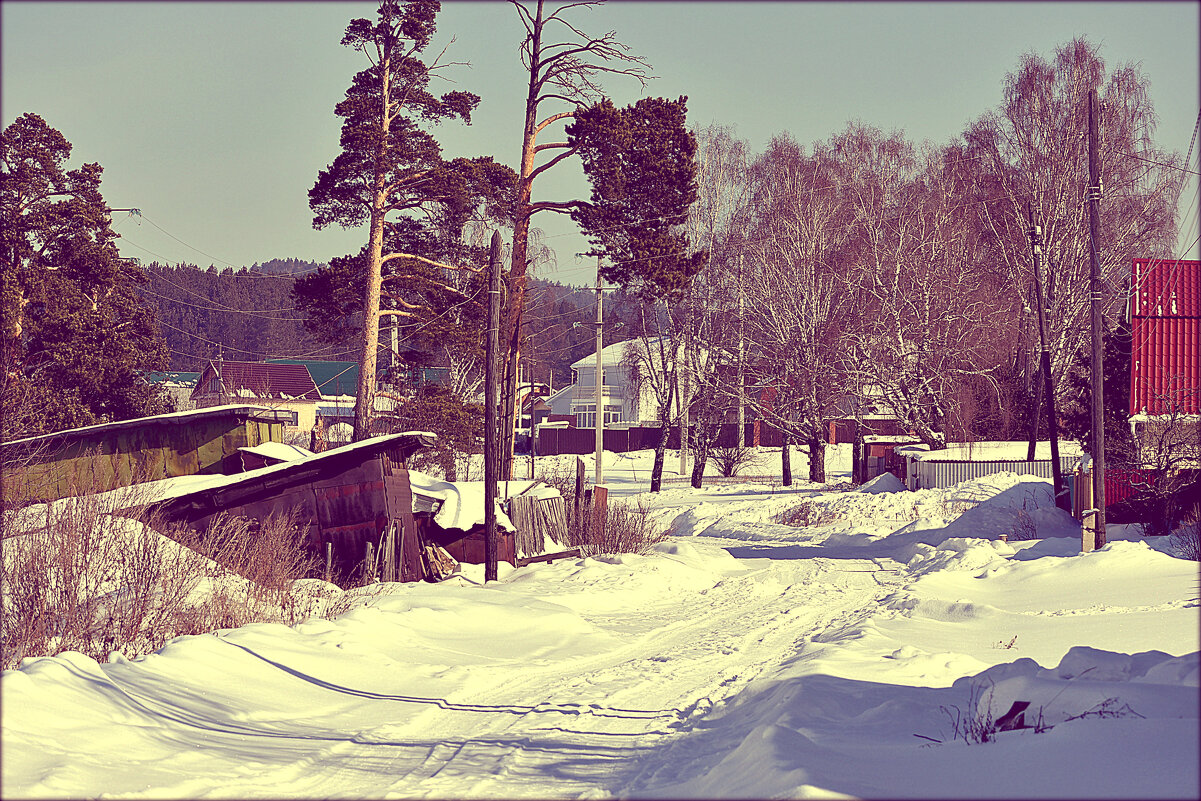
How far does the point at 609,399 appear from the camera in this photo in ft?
264

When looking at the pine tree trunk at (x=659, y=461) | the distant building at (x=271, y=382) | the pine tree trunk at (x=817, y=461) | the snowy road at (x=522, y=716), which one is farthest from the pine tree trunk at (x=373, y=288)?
the distant building at (x=271, y=382)

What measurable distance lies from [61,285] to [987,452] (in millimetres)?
29697

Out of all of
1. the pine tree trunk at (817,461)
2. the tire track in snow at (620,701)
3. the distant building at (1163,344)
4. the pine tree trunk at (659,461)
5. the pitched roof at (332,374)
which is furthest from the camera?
the pitched roof at (332,374)

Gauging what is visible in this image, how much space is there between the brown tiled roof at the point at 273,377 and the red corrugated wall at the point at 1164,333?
6217 cm

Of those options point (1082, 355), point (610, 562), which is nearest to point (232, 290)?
point (1082, 355)

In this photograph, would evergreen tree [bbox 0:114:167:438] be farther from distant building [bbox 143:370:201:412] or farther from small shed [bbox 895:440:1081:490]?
distant building [bbox 143:370:201:412]

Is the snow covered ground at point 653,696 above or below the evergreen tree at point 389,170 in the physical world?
below

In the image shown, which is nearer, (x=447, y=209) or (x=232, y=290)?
(x=447, y=209)

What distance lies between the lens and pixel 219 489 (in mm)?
17594

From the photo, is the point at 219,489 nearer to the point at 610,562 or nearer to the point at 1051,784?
the point at 610,562

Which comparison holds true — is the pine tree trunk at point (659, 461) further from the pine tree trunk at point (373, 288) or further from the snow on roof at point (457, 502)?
the snow on roof at point (457, 502)

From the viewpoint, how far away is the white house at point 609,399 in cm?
7631

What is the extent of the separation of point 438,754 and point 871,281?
36670 mm

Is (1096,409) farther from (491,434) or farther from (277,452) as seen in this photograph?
(277,452)
